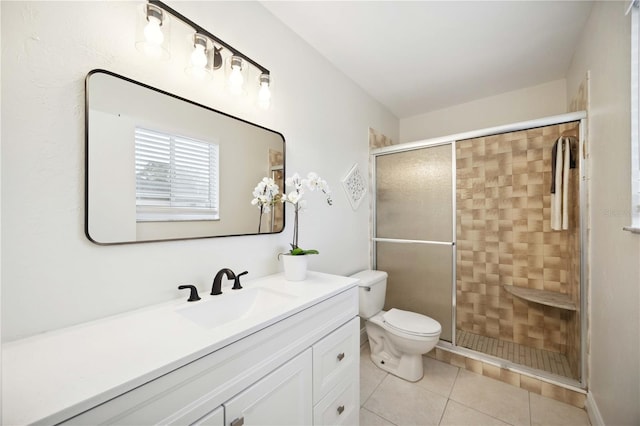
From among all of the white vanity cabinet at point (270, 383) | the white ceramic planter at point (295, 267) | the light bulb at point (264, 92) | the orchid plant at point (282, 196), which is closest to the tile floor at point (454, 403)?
the white vanity cabinet at point (270, 383)

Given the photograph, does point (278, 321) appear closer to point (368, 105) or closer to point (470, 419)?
point (470, 419)

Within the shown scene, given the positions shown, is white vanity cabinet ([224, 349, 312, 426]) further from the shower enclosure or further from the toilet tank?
the shower enclosure

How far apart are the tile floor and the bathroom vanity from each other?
18.1 inches

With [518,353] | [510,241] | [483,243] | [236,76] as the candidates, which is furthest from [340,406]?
[510,241]

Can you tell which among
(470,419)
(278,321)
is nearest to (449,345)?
(470,419)

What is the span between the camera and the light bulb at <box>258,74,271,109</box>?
1374 mm

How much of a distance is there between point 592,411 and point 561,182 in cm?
146

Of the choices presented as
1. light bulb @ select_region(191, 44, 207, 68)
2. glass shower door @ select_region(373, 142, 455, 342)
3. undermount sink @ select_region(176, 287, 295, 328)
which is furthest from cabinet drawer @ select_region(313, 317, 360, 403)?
light bulb @ select_region(191, 44, 207, 68)

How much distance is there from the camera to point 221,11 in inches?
49.9

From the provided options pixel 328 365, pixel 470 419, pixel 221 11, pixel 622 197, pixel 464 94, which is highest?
pixel 464 94

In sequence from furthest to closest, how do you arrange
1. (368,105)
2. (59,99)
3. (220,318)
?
1. (368,105)
2. (220,318)
3. (59,99)

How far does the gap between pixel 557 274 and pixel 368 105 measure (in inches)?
89.3

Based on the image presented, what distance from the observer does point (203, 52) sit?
1.11 m

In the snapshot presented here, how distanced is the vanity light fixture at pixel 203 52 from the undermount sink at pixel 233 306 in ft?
3.29
